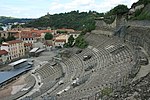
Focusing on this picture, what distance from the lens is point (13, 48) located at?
5409 centimetres

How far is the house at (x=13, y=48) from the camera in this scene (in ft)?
173

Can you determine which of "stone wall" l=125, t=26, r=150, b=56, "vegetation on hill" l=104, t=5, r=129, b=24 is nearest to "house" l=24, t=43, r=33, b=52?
"vegetation on hill" l=104, t=5, r=129, b=24

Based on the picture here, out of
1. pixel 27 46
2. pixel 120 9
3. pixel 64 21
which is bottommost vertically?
pixel 27 46

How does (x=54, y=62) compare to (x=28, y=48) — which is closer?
(x=54, y=62)

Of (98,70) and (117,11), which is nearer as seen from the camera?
(98,70)

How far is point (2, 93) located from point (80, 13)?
9662 cm

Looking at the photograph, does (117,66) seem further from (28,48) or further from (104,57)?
(28,48)

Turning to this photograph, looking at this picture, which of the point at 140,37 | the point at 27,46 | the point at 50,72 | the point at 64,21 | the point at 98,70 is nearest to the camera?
the point at 98,70

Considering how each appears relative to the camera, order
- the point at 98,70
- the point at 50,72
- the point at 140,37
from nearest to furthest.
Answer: the point at 98,70
the point at 140,37
the point at 50,72

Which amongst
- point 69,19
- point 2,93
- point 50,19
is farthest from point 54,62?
point 50,19

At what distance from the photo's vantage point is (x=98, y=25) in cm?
4931

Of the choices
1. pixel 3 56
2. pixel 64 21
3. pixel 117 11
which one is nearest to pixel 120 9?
pixel 117 11

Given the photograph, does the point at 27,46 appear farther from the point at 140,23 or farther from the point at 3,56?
the point at 140,23

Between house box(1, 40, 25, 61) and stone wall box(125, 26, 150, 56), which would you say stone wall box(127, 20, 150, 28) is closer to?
stone wall box(125, 26, 150, 56)
